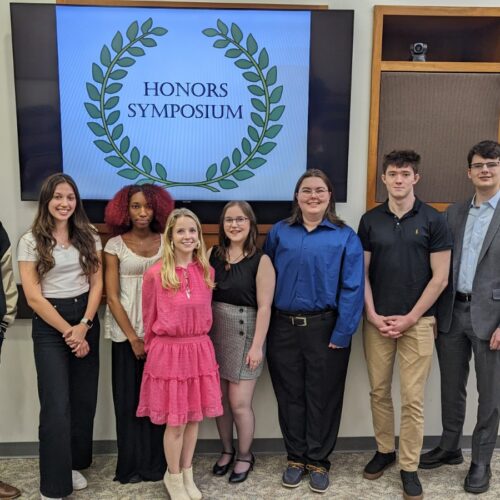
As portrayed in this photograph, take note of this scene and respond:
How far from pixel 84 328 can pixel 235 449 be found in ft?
3.85

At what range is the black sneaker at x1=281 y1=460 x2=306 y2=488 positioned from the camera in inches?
100

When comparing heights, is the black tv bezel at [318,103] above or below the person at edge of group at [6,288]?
above

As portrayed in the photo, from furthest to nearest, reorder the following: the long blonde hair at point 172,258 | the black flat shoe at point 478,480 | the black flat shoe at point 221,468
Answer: the black flat shoe at point 221,468
the black flat shoe at point 478,480
the long blonde hair at point 172,258

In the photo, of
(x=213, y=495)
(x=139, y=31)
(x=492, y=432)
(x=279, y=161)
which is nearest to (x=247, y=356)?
(x=213, y=495)

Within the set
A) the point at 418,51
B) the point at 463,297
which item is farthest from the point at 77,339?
the point at 418,51

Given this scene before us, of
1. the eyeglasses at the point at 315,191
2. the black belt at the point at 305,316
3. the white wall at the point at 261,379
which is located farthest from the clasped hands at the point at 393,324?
the eyeglasses at the point at 315,191

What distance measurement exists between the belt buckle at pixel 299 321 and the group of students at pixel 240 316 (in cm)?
1

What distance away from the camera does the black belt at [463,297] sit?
8.04 feet

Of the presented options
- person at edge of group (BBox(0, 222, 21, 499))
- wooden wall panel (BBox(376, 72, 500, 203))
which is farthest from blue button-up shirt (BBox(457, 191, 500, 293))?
person at edge of group (BBox(0, 222, 21, 499))

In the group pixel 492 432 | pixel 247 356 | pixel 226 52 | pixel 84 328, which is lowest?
pixel 492 432

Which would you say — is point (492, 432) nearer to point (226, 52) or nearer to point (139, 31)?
point (226, 52)

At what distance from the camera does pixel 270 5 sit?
2627 millimetres

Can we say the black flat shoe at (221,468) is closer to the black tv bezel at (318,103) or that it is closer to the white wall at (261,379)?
the white wall at (261,379)

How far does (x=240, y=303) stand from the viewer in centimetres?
241
